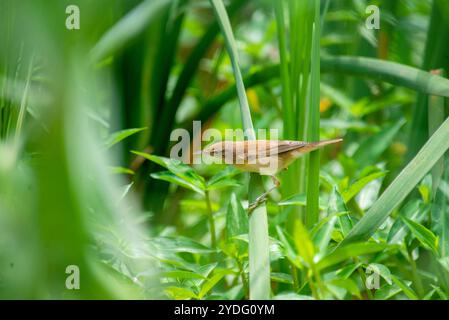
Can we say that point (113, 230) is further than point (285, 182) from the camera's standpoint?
No

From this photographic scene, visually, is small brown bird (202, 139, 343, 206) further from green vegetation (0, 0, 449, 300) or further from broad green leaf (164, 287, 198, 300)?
broad green leaf (164, 287, 198, 300)

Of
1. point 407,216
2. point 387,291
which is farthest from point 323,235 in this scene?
point 407,216

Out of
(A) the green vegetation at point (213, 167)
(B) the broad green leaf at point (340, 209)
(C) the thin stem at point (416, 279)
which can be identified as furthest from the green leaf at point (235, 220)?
(C) the thin stem at point (416, 279)

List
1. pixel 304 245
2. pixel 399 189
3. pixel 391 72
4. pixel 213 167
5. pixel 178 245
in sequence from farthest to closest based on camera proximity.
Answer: pixel 213 167
pixel 391 72
pixel 178 245
pixel 399 189
pixel 304 245

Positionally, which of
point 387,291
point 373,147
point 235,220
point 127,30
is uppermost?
point 127,30

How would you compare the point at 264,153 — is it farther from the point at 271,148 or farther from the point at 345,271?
the point at 345,271

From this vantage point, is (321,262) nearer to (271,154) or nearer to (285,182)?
(271,154)
